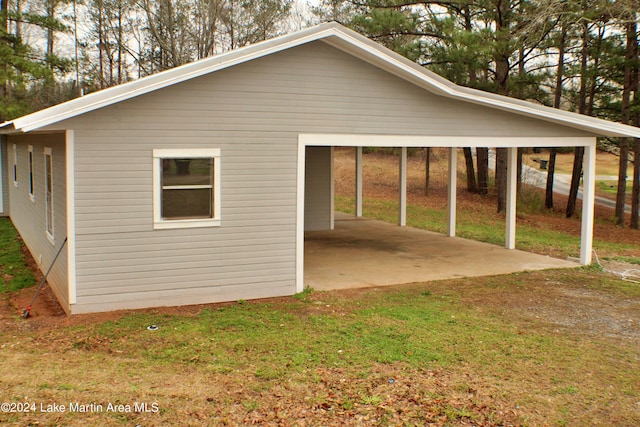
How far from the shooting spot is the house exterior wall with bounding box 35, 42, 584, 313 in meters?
7.88

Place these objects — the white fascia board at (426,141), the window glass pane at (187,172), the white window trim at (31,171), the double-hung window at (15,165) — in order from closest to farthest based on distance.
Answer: the window glass pane at (187,172) → the white fascia board at (426,141) → the white window trim at (31,171) → the double-hung window at (15,165)

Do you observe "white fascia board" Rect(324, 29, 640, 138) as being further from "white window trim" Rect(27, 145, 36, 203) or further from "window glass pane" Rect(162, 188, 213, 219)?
"white window trim" Rect(27, 145, 36, 203)

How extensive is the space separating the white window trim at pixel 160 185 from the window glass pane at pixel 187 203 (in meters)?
0.08

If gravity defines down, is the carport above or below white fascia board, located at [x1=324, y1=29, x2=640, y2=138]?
below

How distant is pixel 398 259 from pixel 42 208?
6873 mm

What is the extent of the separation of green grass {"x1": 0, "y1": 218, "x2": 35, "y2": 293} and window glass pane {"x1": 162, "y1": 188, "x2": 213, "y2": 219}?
11.1ft

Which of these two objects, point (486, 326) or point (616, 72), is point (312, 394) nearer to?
point (486, 326)

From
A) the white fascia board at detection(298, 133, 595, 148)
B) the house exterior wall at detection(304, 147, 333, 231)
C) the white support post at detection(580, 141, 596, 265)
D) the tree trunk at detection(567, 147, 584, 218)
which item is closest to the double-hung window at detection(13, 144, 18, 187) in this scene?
the house exterior wall at detection(304, 147, 333, 231)

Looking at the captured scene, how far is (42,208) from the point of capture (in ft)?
34.6

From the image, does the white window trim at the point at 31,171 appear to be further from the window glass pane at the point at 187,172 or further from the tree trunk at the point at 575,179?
the tree trunk at the point at 575,179

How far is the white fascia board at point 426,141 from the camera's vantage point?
923 cm

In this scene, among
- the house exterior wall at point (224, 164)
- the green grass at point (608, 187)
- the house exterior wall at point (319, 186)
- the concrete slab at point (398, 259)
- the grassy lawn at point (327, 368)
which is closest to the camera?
the grassy lawn at point (327, 368)

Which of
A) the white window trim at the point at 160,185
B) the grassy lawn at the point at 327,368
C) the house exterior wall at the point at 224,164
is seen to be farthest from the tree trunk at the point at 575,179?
the white window trim at the point at 160,185

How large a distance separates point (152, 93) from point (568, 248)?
10851 mm
